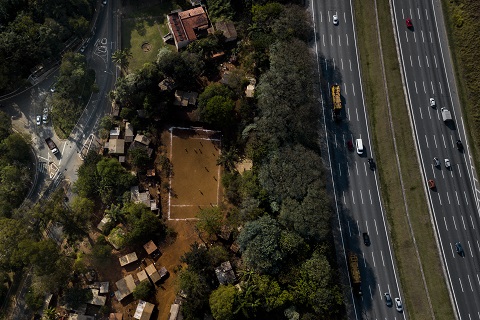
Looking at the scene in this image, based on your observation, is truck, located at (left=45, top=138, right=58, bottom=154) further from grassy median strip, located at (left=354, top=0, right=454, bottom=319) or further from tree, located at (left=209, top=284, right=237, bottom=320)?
grassy median strip, located at (left=354, top=0, right=454, bottom=319)

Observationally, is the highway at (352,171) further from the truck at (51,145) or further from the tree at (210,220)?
the truck at (51,145)

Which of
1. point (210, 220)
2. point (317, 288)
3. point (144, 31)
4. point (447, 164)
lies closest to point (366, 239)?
point (317, 288)

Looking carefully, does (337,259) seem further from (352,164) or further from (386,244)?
(352,164)

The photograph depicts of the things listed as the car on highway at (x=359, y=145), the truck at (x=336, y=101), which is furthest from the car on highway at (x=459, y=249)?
the truck at (x=336, y=101)

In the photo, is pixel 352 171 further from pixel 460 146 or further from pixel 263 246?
pixel 263 246

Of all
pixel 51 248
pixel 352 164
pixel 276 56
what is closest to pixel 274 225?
pixel 352 164
